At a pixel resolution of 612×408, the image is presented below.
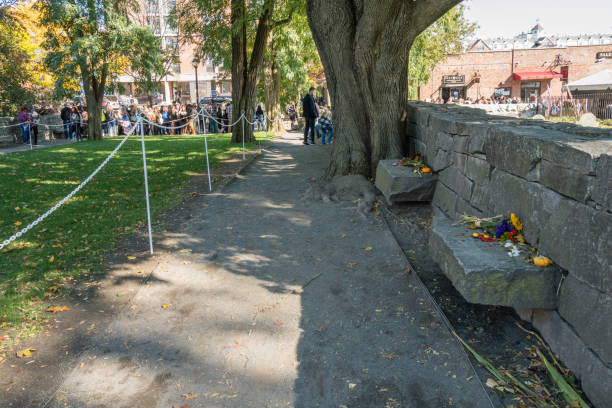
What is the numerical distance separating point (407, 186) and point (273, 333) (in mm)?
3715

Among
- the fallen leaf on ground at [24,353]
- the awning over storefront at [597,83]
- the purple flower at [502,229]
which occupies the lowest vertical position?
the fallen leaf on ground at [24,353]

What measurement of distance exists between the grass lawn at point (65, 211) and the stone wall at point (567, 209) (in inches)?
169

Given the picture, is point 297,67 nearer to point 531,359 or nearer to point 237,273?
point 237,273

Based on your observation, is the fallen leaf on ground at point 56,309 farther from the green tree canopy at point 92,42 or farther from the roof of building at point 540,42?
the roof of building at point 540,42

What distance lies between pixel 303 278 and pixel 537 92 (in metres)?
51.0

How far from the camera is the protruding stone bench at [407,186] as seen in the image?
6.93 meters

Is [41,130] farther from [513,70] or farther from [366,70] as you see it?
[513,70]

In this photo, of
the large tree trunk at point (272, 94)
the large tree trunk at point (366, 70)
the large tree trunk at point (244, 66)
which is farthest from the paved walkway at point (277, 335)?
the large tree trunk at point (272, 94)

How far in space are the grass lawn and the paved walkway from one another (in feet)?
3.12

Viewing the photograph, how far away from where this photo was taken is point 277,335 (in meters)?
3.94

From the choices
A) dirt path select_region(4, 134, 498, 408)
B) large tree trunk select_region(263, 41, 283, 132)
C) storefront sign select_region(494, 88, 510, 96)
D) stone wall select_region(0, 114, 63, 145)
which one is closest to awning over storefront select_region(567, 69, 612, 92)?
large tree trunk select_region(263, 41, 283, 132)

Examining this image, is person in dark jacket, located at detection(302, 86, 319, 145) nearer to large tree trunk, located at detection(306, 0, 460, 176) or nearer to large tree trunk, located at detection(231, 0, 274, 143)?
large tree trunk, located at detection(231, 0, 274, 143)

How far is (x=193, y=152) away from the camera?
16.1 m

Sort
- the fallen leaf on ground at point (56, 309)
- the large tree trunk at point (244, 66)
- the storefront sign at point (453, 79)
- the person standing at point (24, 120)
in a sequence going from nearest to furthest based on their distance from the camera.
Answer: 1. the fallen leaf on ground at point (56, 309)
2. the large tree trunk at point (244, 66)
3. the person standing at point (24, 120)
4. the storefront sign at point (453, 79)
